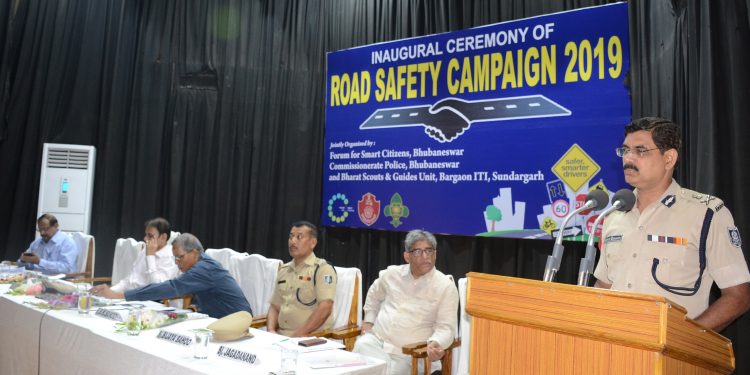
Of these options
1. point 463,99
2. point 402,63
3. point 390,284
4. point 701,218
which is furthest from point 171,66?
point 701,218

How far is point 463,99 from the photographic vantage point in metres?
4.41

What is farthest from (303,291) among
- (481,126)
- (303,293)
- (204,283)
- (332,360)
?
(481,126)

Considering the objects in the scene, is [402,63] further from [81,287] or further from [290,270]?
[81,287]

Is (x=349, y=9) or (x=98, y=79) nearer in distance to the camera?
(x=349, y=9)

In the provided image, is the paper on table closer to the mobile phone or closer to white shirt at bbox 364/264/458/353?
→ the mobile phone

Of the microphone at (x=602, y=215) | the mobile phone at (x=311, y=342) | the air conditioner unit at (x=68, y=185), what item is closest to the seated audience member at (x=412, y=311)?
the mobile phone at (x=311, y=342)

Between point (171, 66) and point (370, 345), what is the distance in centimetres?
430

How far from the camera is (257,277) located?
392 centimetres

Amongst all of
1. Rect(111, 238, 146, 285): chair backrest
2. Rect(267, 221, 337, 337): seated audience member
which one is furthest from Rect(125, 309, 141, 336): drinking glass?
Rect(111, 238, 146, 285): chair backrest

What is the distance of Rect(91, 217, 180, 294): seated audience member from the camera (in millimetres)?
4066

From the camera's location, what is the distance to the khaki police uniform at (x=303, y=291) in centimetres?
338

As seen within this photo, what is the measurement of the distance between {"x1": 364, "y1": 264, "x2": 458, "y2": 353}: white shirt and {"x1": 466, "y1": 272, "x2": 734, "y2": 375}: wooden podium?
1558mm

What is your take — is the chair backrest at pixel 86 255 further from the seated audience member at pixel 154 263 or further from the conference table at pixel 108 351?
the conference table at pixel 108 351

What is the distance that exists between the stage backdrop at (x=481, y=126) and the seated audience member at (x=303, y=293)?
4.31 feet
